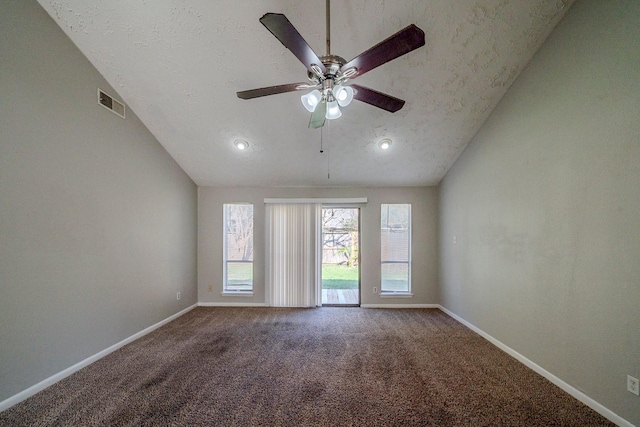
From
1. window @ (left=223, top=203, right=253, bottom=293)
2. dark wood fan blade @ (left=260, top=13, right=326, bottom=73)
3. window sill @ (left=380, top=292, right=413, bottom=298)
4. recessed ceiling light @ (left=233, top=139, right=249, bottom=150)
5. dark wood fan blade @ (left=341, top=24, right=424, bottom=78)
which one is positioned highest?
A: recessed ceiling light @ (left=233, top=139, right=249, bottom=150)

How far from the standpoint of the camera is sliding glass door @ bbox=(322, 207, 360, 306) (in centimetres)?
529

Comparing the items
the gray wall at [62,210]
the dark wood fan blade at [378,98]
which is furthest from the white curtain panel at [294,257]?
the dark wood fan blade at [378,98]

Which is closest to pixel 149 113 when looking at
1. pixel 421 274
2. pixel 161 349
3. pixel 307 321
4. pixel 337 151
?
pixel 337 151

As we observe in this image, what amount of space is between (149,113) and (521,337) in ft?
16.5

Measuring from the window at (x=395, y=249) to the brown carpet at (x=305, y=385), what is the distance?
1250 mm

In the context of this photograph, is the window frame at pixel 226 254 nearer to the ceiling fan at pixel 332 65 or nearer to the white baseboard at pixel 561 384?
the ceiling fan at pixel 332 65

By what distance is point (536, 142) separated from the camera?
2.53 metres

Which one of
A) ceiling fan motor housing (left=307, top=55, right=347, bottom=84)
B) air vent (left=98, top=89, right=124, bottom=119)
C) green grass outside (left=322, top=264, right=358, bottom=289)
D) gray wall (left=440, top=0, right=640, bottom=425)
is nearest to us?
ceiling fan motor housing (left=307, top=55, right=347, bottom=84)

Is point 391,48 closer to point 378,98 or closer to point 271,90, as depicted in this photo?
point 378,98

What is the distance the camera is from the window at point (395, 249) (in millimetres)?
4758

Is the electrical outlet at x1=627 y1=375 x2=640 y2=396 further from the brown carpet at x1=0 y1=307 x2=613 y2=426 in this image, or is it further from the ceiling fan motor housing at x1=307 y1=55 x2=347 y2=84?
the ceiling fan motor housing at x1=307 y1=55 x2=347 y2=84

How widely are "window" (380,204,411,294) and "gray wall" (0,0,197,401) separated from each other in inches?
148

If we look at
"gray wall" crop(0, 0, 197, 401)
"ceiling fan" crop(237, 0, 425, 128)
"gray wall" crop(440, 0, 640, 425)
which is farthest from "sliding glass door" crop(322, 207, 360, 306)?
"gray wall" crop(0, 0, 197, 401)

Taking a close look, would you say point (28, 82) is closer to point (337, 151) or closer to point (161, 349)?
point (161, 349)
